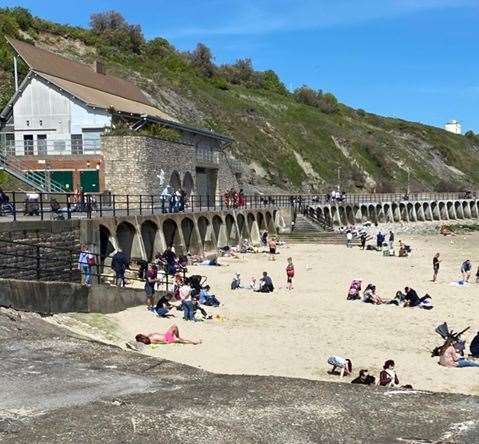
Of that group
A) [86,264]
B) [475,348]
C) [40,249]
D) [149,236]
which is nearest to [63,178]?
[149,236]

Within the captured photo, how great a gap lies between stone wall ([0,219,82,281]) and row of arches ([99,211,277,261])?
1111 millimetres

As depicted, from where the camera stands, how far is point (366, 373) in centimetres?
1134

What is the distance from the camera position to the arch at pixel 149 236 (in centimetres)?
2603

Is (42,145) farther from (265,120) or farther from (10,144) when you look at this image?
(265,120)

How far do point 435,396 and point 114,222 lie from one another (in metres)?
16.7

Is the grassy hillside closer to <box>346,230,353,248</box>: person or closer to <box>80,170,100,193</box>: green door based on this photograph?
<box>80,170,100,193</box>: green door

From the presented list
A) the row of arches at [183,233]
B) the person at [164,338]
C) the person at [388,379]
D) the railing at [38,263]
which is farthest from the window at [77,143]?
the person at [388,379]

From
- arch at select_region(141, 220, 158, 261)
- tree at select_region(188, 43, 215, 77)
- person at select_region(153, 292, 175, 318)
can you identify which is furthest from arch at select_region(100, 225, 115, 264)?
tree at select_region(188, 43, 215, 77)

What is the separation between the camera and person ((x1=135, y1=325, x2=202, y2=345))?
42.1 feet

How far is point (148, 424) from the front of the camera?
5.99 metres

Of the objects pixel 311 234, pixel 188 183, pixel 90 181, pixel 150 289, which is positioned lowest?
pixel 150 289

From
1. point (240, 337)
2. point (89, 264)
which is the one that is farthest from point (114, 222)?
point (240, 337)

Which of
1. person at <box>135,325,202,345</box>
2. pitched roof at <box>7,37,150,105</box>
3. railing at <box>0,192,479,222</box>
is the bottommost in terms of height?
person at <box>135,325,202,345</box>

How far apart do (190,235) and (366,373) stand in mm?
20562
